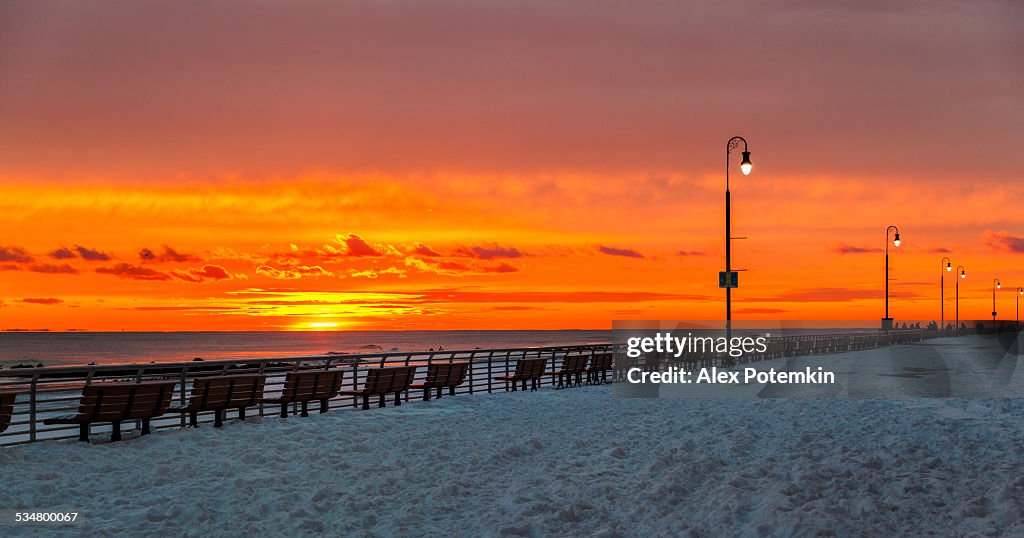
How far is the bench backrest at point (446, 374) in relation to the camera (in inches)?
816

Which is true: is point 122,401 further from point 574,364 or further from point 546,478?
point 574,364

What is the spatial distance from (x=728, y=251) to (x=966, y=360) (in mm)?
16645

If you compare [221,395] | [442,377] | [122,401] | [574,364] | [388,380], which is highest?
[122,401]

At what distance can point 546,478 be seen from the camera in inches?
450

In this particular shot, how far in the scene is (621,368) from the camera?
2973 cm

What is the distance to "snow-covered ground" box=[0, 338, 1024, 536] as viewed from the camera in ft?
31.0

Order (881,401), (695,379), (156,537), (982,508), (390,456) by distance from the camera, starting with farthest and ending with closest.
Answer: (695,379) < (881,401) < (390,456) < (982,508) < (156,537)

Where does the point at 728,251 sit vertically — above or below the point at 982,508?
above

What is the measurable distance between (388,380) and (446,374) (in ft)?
8.16

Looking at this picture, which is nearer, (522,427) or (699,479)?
(699,479)

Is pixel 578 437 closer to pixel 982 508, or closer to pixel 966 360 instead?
pixel 982 508

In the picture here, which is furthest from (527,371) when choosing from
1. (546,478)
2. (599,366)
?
(546,478)

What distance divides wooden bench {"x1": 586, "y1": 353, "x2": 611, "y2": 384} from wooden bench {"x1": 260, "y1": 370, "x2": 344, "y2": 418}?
1103cm

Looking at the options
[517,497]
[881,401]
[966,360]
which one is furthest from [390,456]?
[966,360]
